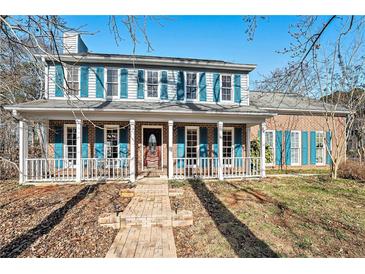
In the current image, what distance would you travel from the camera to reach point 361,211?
5.89 meters

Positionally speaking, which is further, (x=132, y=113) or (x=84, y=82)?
(x=84, y=82)

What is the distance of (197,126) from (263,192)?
16.4ft

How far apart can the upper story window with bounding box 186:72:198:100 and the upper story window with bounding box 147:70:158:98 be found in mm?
1677

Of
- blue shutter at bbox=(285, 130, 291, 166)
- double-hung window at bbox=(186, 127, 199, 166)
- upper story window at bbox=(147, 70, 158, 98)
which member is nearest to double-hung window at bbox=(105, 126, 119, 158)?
upper story window at bbox=(147, 70, 158, 98)

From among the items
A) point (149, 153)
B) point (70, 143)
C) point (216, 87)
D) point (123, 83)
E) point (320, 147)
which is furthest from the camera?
point (320, 147)

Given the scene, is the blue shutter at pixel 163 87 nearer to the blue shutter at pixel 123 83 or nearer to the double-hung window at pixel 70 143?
the blue shutter at pixel 123 83

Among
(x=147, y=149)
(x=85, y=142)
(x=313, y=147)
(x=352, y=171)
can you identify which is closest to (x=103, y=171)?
(x=85, y=142)

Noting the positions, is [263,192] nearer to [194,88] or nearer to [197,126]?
[197,126]

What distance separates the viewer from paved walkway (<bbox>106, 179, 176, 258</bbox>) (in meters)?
3.47

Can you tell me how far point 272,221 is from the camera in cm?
498

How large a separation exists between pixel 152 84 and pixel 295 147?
980 cm

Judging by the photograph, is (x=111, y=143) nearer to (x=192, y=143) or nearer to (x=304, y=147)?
(x=192, y=143)

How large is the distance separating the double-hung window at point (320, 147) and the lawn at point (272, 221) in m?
5.40

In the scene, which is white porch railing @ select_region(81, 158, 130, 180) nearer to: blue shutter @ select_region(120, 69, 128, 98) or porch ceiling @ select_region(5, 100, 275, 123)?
porch ceiling @ select_region(5, 100, 275, 123)
